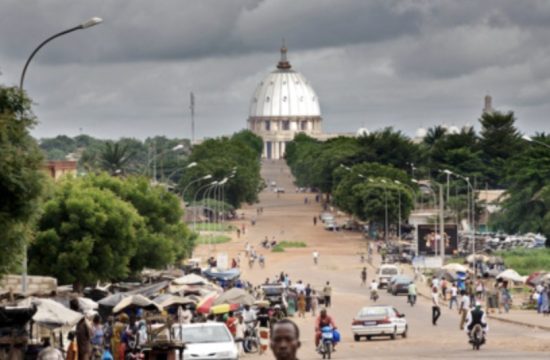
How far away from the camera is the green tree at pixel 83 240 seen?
49.2 metres

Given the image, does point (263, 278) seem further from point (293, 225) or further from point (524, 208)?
point (293, 225)

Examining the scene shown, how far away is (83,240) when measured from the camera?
49312 millimetres

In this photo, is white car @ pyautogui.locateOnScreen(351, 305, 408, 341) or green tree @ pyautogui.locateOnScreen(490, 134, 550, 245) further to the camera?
green tree @ pyautogui.locateOnScreen(490, 134, 550, 245)

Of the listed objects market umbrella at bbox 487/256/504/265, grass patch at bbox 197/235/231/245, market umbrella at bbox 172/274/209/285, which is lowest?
market umbrella at bbox 172/274/209/285

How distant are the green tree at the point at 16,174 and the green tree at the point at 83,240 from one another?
72.5 feet

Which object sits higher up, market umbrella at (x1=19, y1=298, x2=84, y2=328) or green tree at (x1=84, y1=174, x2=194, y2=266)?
green tree at (x1=84, y1=174, x2=194, y2=266)

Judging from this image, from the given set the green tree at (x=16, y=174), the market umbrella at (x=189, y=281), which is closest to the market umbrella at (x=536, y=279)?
the market umbrella at (x=189, y=281)

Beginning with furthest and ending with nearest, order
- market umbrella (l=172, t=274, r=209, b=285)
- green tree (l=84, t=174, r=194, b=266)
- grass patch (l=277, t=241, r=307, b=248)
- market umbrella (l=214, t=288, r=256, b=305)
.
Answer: grass patch (l=277, t=241, r=307, b=248) → green tree (l=84, t=174, r=194, b=266) → market umbrella (l=172, t=274, r=209, b=285) → market umbrella (l=214, t=288, r=256, b=305)

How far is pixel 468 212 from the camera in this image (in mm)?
126562

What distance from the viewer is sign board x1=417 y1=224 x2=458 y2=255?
9194 cm

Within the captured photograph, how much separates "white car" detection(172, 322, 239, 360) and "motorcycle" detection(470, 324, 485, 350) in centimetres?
733

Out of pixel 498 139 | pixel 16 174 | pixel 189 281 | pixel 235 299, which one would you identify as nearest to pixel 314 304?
pixel 189 281

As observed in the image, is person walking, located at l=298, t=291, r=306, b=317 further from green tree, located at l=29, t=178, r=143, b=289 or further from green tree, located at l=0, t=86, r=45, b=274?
green tree, located at l=0, t=86, r=45, b=274

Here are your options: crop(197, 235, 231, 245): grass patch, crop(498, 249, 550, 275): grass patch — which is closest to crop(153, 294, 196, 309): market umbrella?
crop(498, 249, 550, 275): grass patch
